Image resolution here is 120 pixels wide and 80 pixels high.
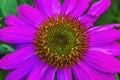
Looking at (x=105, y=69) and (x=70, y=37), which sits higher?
(x=70, y=37)

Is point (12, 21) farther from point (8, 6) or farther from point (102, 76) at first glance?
point (102, 76)

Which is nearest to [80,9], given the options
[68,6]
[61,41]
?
[68,6]

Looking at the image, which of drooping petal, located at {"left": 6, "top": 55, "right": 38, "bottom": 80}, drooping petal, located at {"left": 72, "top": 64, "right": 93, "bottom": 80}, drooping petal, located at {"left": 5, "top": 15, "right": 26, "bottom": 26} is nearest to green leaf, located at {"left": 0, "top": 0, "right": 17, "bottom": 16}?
drooping petal, located at {"left": 5, "top": 15, "right": 26, "bottom": 26}

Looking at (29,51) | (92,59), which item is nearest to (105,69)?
(92,59)

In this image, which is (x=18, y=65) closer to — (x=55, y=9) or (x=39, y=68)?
(x=39, y=68)

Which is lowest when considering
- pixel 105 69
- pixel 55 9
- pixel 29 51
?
pixel 105 69

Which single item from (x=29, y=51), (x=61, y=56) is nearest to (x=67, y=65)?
(x=61, y=56)

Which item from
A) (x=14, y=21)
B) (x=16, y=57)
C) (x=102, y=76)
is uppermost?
(x=14, y=21)

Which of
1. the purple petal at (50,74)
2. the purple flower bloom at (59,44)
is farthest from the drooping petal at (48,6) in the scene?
the purple petal at (50,74)
